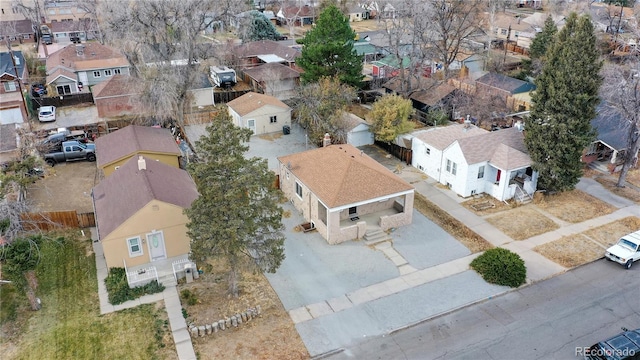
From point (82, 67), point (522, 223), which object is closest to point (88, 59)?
point (82, 67)

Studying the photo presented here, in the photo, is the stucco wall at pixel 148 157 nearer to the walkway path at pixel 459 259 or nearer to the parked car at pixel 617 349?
the walkway path at pixel 459 259

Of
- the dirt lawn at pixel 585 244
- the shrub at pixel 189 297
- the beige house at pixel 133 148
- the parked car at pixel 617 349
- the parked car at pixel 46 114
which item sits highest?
the beige house at pixel 133 148

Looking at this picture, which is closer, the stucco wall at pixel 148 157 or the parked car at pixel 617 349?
the parked car at pixel 617 349

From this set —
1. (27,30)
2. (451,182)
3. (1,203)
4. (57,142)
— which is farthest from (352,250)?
(27,30)

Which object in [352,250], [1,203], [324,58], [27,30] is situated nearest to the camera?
[1,203]

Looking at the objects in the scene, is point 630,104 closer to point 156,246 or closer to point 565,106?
point 565,106

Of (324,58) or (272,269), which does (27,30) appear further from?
(272,269)

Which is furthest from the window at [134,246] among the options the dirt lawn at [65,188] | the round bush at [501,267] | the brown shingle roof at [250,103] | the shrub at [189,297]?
the brown shingle roof at [250,103]
